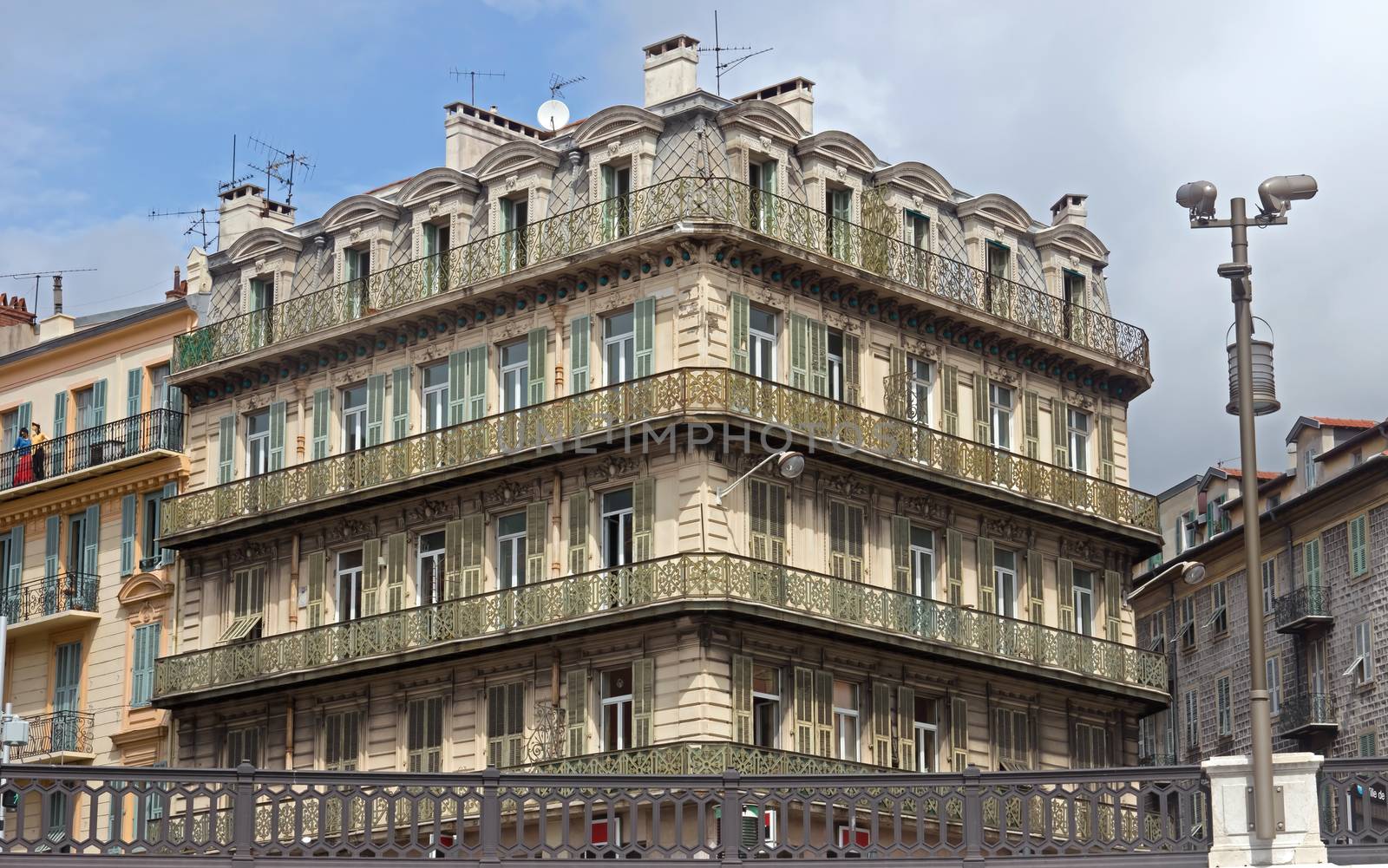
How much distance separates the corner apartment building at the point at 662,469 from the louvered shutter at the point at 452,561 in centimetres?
11

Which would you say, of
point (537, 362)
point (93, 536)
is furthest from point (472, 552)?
point (93, 536)

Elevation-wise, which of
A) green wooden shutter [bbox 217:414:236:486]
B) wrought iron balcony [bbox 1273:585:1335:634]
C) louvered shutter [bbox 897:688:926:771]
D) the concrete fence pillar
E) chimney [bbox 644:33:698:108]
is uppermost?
chimney [bbox 644:33:698:108]

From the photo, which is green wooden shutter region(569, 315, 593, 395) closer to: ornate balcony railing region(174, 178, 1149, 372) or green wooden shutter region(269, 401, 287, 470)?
ornate balcony railing region(174, 178, 1149, 372)

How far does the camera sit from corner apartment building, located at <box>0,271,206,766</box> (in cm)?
5612

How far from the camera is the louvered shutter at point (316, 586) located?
52.8 meters

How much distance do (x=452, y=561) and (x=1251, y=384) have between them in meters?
25.1

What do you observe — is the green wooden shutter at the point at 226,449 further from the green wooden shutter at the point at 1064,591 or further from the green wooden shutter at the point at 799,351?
the green wooden shutter at the point at 1064,591

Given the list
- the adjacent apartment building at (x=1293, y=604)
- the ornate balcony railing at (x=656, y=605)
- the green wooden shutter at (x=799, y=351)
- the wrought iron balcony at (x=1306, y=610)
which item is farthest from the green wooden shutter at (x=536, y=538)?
the wrought iron balcony at (x=1306, y=610)

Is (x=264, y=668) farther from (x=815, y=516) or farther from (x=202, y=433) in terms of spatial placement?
(x=815, y=516)

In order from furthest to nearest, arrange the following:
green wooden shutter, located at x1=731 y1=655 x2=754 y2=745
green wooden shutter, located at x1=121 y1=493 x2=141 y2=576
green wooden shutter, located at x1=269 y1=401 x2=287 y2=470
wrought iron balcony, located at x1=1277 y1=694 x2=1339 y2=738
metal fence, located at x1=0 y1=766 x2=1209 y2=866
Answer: wrought iron balcony, located at x1=1277 y1=694 x2=1339 y2=738, green wooden shutter, located at x1=121 y1=493 x2=141 y2=576, green wooden shutter, located at x1=269 y1=401 x2=287 y2=470, green wooden shutter, located at x1=731 y1=655 x2=754 y2=745, metal fence, located at x1=0 y1=766 x2=1209 y2=866

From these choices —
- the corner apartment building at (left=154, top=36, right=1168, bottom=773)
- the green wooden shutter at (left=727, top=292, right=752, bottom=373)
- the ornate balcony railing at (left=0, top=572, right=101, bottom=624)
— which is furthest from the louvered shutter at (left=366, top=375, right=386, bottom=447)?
the green wooden shutter at (left=727, top=292, right=752, bottom=373)

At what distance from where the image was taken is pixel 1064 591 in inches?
2138

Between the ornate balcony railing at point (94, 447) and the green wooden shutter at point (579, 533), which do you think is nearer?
the green wooden shutter at point (579, 533)

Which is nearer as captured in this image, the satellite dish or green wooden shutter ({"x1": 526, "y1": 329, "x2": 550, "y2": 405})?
green wooden shutter ({"x1": 526, "y1": 329, "x2": 550, "y2": 405})
